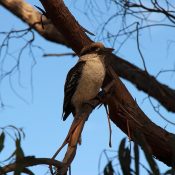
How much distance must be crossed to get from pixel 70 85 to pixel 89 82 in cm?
15

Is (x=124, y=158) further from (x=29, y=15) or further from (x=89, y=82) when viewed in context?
(x=29, y=15)

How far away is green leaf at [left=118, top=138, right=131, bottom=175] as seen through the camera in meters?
1.76

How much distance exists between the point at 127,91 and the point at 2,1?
1992 mm

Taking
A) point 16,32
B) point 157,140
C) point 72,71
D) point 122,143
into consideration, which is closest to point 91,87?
point 72,71

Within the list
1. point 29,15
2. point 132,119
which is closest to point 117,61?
point 29,15

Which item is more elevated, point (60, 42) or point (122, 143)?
point (60, 42)

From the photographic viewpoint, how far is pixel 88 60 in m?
3.44

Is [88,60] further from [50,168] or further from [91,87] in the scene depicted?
[50,168]

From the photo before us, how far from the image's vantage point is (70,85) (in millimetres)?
3391

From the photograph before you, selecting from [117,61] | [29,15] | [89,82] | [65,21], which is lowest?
[89,82]

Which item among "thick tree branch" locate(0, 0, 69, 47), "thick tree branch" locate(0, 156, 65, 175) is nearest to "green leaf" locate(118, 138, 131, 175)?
"thick tree branch" locate(0, 156, 65, 175)

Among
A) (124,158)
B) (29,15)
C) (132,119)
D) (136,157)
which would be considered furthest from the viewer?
(29,15)

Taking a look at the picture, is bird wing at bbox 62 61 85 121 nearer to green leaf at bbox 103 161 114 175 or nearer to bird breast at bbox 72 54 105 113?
bird breast at bbox 72 54 105 113

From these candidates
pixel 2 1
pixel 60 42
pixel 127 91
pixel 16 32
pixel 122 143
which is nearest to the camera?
pixel 122 143
